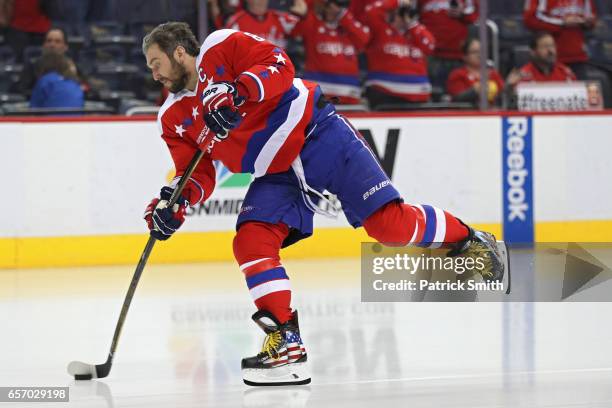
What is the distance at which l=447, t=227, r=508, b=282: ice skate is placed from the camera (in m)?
4.11

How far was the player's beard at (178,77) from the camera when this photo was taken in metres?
3.74

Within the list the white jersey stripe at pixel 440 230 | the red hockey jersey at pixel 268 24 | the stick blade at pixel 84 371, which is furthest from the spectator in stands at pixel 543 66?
the stick blade at pixel 84 371

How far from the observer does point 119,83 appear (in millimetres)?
7148

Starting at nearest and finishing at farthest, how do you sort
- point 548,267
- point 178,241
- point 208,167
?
point 208,167 < point 548,267 < point 178,241

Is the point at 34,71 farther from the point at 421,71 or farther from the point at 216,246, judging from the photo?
the point at 421,71

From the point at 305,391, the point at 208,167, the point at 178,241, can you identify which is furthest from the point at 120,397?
the point at 178,241

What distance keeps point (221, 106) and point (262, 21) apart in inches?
147

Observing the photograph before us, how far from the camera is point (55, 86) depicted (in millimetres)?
6805

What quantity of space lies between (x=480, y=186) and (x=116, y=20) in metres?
2.43

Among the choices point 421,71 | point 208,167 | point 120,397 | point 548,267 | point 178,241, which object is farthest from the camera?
point 421,71

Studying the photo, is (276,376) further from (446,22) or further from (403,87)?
(446,22)

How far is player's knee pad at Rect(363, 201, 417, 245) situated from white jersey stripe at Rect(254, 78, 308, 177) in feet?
1.26

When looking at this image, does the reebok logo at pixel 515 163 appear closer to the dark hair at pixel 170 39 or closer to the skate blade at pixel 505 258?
the skate blade at pixel 505 258
